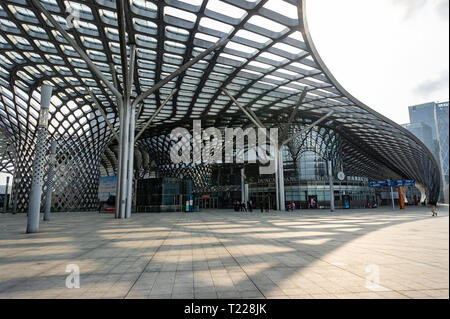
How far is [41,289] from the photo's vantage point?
131 inches

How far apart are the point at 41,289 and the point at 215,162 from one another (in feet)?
182

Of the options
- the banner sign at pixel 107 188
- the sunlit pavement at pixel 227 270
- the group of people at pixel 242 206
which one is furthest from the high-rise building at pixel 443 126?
the banner sign at pixel 107 188

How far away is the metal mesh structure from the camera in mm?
14492

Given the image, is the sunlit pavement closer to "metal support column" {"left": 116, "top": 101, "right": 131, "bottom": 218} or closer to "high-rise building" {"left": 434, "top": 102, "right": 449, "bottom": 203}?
"high-rise building" {"left": 434, "top": 102, "right": 449, "bottom": 203}

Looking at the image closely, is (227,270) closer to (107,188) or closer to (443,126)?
(443,126)

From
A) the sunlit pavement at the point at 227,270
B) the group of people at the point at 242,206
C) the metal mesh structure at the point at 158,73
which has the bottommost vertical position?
the group of people at the point at 242,206

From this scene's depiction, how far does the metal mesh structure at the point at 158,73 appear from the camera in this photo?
1449 cm

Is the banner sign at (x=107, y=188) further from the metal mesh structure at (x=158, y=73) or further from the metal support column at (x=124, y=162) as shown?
the metal support column at (x=124, y=162)

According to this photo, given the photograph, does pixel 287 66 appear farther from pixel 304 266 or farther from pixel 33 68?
pixel 33 68

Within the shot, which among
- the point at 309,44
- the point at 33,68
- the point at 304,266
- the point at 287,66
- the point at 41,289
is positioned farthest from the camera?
the point at 33,68

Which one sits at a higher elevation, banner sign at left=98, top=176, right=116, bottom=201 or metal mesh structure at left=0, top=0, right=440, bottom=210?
metal mesh structure at left=0, top=0, right=440, bottom=210

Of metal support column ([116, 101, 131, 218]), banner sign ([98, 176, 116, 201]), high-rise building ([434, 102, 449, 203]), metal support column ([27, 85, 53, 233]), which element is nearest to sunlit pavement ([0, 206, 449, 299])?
high-rise building ([434, 102, 449, 203])

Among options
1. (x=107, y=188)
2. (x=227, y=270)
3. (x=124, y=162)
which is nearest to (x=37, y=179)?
(x=124, y=162)
